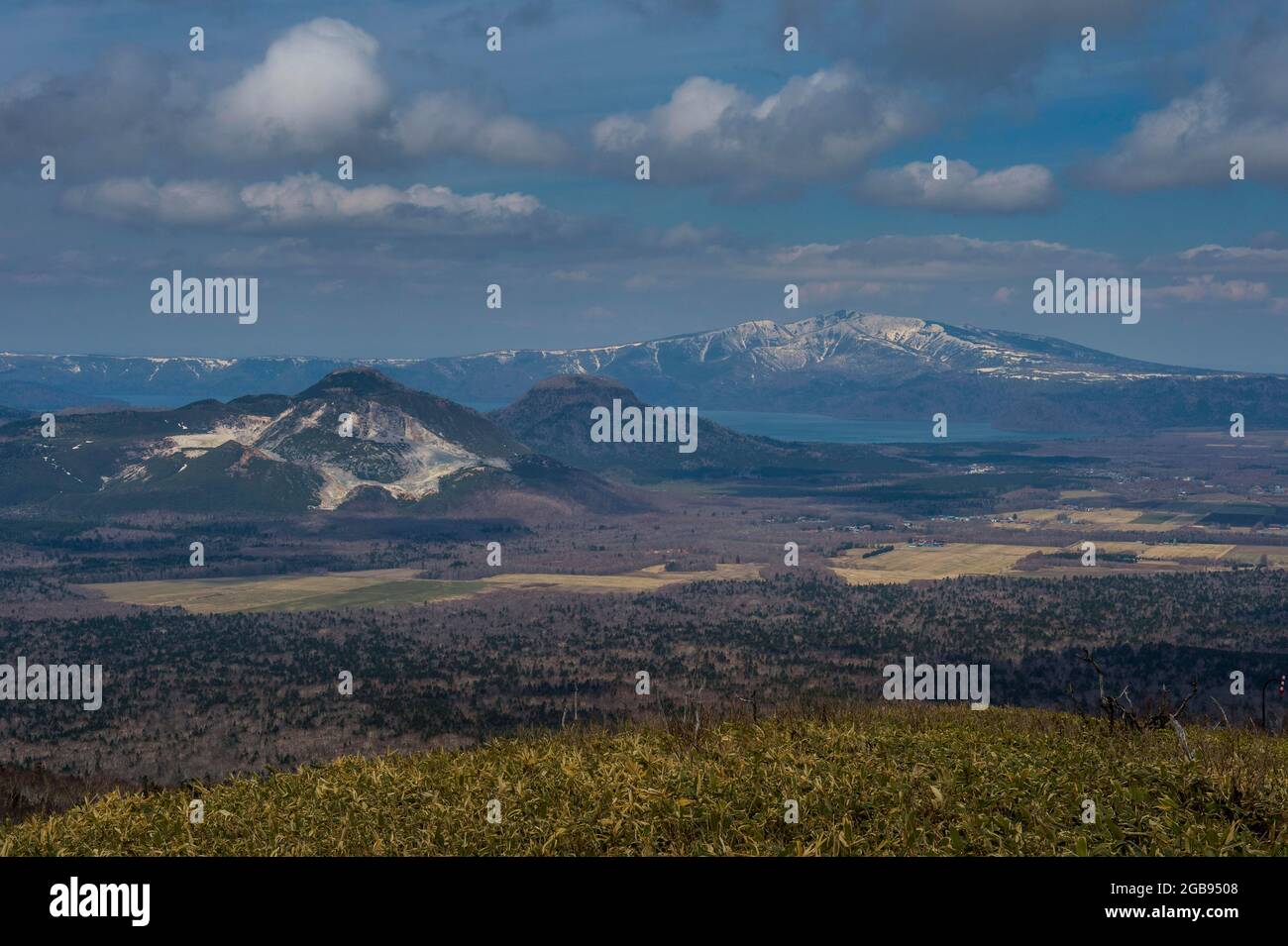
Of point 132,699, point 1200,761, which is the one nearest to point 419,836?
point 1200,761

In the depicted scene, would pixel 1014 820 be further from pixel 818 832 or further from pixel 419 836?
pixel 419 836

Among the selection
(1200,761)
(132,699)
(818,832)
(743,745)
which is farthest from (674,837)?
(132,699)

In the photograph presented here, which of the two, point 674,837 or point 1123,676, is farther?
point 1123,676

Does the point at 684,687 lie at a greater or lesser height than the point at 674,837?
lesser
